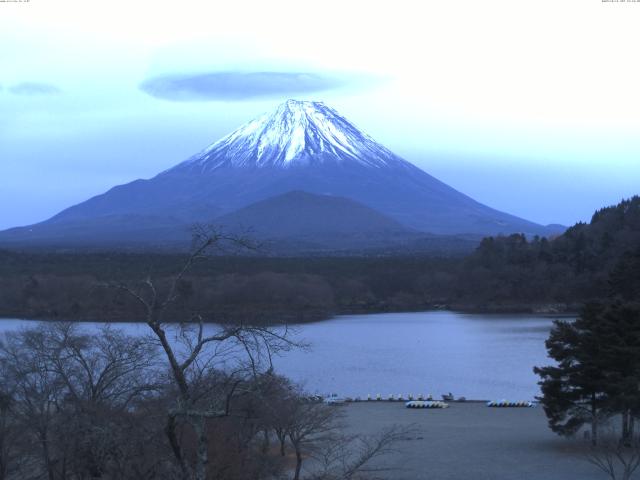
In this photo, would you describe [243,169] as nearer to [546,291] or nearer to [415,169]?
[415,169]

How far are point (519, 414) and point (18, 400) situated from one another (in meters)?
11.5

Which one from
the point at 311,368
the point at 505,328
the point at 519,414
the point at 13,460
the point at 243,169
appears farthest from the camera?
the point at 243,169

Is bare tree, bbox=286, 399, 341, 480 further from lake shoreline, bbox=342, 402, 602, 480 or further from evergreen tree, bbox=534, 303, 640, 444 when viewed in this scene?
evergreen tree, bbox=534, 303, 640, 444

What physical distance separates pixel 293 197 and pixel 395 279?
7915 centimetres

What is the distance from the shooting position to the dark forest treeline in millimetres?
54250

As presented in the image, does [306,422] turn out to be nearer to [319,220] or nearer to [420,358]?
[420,358]

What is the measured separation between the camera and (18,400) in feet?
40.7

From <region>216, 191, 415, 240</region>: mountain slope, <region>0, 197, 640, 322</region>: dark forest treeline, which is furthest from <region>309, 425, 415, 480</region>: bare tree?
<region>216, 191, 415, 240</region>: mountain slope

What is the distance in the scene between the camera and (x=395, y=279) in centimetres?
6750

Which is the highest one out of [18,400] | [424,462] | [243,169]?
[243,169]

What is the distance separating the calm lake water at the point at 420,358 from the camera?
83.9 feet

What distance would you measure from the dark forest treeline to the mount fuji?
61.8 metres

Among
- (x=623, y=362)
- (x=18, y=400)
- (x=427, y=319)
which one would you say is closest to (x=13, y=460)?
(x=18, y=400)

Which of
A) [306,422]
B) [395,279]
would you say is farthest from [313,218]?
[306,422]
